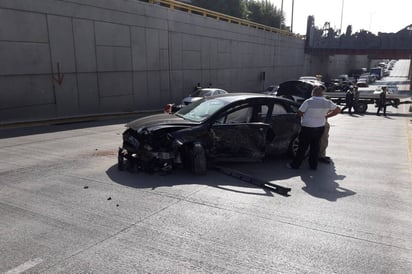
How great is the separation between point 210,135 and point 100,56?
11700 millimetres

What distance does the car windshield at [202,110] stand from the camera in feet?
21.3

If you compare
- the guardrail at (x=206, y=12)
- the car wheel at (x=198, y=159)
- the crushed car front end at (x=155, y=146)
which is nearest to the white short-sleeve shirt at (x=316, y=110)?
the car wheel at (x=198, y=159)

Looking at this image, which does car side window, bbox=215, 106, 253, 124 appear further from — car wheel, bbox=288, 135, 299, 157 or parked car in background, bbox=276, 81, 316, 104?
parked car in background, bbox=276, 81, 316, 104

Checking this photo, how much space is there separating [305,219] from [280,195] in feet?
3.00

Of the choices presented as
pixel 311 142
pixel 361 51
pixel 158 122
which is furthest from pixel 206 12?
pixel 361 51

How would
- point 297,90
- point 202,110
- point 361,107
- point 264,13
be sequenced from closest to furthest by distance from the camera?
1. point 202,110
2. point 297,90
3. point 361,107
4. point 264,13

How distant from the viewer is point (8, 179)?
5773mm

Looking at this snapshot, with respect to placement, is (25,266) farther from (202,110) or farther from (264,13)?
(264,13)

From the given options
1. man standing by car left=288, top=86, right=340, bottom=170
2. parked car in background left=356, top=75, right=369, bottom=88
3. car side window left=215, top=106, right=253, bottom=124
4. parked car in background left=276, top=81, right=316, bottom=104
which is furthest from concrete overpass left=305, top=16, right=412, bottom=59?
car side window left=215, top=106, right=253, bottom=124

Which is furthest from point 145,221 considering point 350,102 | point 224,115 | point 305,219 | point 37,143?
point 350,102

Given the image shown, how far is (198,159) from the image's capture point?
19.6 ft

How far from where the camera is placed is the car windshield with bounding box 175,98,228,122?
255 inches

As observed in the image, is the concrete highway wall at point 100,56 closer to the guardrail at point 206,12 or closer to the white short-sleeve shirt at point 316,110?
the guardrail at point 206,12

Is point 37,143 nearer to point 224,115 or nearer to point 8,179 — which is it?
point 8,179
